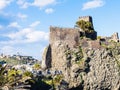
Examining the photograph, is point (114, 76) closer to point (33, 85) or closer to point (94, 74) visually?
point (94, 74)

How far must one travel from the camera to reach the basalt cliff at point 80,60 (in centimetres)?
9412

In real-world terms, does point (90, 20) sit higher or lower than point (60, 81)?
higher

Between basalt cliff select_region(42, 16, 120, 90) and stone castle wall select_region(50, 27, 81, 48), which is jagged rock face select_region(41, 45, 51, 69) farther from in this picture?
stone castle wall select_region(50, 27, 81, 48)

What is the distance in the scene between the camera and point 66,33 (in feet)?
316

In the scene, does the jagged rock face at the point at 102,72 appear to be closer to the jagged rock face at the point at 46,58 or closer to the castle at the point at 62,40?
the castle at the point at 62,40

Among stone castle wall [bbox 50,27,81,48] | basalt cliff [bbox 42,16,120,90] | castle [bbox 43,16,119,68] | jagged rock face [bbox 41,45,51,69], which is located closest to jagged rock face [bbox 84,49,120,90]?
basalt cliff [bbox 42,16,120,90]

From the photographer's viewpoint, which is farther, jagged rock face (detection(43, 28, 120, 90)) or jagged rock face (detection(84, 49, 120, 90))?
jagged rock face (detection(84, 49, 120, 90))

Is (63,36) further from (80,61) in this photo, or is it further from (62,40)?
(80,61)

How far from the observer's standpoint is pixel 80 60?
313ft

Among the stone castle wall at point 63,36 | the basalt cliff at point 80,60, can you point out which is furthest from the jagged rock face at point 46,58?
the stone castle wall at point 63,36

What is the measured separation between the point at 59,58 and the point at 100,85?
36.2ft

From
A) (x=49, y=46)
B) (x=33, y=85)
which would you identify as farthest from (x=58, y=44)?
(x=33, y=85)

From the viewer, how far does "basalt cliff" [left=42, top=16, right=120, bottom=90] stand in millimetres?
94125

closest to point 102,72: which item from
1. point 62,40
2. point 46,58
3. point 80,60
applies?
point 80,60
